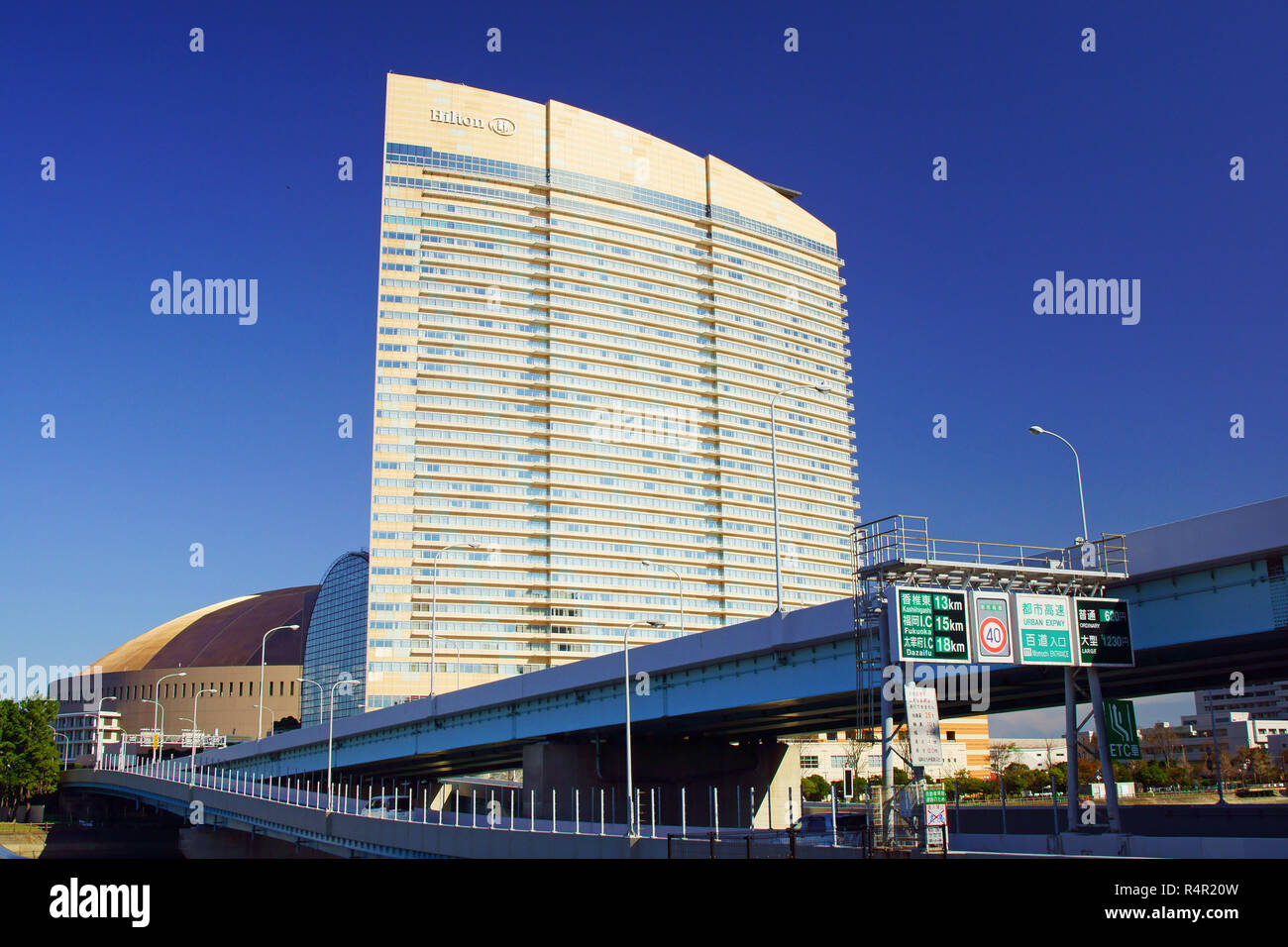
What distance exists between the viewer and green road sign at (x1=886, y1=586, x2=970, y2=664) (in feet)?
108

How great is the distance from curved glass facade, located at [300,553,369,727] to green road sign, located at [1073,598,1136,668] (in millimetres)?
122292

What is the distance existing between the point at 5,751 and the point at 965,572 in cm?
12742

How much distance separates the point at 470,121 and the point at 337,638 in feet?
266

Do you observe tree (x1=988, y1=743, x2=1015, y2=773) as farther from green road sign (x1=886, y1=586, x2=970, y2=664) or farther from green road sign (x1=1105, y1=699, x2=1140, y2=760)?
green road sign (x1=886, y1=586, x2=970, y2=664)

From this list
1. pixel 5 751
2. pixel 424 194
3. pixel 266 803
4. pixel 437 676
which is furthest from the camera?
pixel 424 194

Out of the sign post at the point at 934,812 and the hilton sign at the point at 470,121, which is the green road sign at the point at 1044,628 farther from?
the hilton sign at the point at 470,121

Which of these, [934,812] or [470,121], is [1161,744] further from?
[934,812]

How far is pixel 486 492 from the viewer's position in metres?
154

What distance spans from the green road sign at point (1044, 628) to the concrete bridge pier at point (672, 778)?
94.8 feet

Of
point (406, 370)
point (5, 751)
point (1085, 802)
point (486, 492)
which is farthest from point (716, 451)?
point (1085, 802)

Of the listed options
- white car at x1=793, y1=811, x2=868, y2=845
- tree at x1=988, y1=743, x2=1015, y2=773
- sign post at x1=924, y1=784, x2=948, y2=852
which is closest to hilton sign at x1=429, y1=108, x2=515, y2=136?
tree at x1=988, y1=743, x2=1015, y2=773

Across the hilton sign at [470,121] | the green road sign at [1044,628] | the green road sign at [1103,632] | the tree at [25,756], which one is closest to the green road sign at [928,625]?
the green road sign at [1044,628]

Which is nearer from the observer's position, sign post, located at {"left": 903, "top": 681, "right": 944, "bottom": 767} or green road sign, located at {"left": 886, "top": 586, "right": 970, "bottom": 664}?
sign post, located at {"left": 903, "top": 681, "right": 944, "bottom": 767}

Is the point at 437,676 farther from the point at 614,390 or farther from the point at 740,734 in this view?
the point at 740,734
